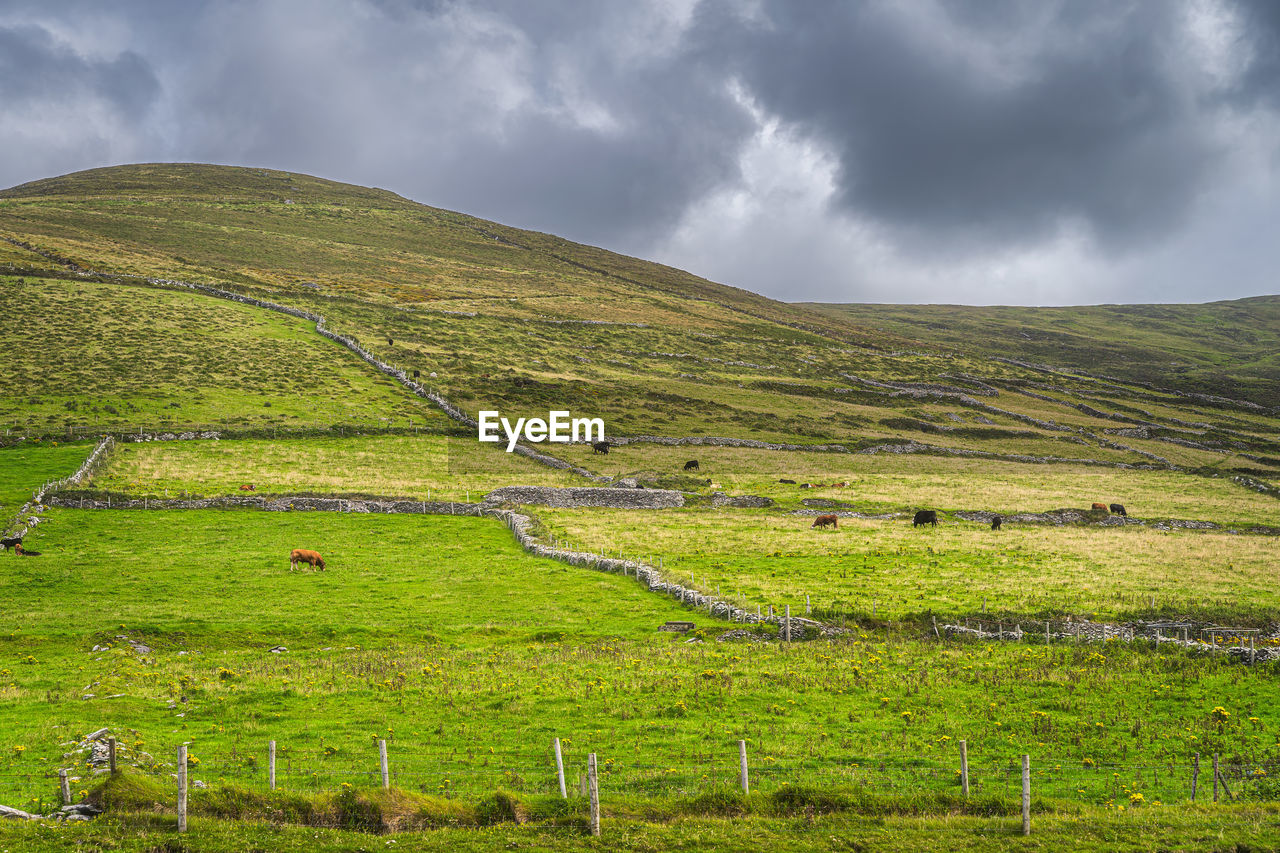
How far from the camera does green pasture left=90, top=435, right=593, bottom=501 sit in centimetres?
5481

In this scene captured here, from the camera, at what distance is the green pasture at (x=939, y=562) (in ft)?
111

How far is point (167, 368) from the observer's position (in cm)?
8562

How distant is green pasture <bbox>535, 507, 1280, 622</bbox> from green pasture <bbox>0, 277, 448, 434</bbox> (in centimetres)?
3613

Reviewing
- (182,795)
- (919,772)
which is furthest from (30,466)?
(919,772)

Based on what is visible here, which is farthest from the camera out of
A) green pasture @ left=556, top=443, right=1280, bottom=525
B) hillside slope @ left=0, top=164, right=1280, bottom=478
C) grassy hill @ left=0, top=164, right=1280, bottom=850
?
hillside slope @ left=0, top=164, right=1280, bottom=478

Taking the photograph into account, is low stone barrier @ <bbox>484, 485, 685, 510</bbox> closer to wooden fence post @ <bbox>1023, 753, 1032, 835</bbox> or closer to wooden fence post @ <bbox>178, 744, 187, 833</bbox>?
wooden fence post @ <bbox>178, 744, 187, 833</bbox>

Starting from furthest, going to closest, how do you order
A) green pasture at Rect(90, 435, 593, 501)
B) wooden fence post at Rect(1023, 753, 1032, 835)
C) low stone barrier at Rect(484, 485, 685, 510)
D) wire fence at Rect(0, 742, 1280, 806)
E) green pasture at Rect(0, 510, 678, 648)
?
low stone barrier at Rect(484, 485, 685, 510)
green pasture at Rect(90, 435, 593, 501)
green pasture at Rect(0, 510, 678, 648)
wire fence at Rect(0, 742, 1280, 806)
wooden fence post at Rect(1023, 753, 1032, 835)

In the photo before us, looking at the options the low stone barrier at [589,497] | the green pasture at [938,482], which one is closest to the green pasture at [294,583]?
the low stone barrier at [589,497]

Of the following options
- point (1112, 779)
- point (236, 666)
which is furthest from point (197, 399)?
point (1112, 779)

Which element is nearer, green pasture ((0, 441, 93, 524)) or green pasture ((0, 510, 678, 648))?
green pasture ((0, 510, 678, 648))

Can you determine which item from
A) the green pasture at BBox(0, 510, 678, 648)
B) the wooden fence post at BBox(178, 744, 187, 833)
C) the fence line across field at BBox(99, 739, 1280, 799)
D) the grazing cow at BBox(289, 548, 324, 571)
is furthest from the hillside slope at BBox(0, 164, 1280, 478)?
the wooden fence post at BBox(178, 744, 187, 833)

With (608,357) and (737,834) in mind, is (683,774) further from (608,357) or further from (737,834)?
(608,357)

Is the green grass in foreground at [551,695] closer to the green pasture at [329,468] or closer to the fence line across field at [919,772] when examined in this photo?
the fence line across field at [919,772]

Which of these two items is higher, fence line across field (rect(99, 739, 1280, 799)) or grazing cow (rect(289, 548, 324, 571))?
grazing cow (rect(289, 548, 324, 571))
